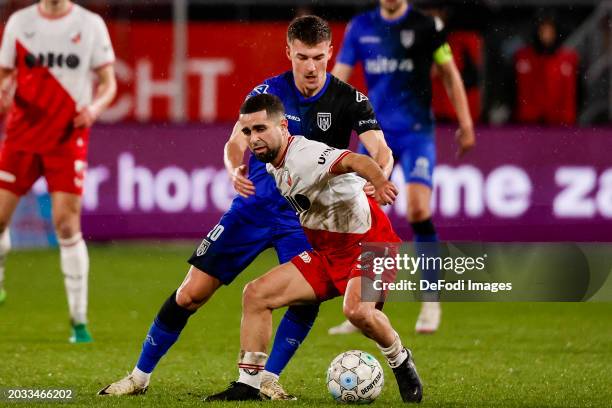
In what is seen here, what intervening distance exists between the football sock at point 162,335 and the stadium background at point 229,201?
0.65ft

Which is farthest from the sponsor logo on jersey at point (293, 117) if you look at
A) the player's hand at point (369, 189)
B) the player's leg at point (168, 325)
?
the player's leg at point (168, 325)

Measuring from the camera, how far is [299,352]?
8625 millimetres

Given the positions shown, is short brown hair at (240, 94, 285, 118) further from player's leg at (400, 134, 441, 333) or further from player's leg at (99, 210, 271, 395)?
player's leg at (400, 134, 441, 333)

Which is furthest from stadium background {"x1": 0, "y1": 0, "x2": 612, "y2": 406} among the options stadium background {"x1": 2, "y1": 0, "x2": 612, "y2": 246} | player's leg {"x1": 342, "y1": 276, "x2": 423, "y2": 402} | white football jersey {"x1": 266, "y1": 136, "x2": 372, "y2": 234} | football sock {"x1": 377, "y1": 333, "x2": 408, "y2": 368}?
white football jersey {"x1": 266, "y1": 136, "x2": 372, "y2": 234}

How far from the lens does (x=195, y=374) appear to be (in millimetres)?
7734

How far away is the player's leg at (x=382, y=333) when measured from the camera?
6.55 metres

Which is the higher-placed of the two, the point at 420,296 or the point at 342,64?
the point at 342,64

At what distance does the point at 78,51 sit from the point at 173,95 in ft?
22.2

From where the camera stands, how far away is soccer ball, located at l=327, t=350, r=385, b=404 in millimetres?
6648

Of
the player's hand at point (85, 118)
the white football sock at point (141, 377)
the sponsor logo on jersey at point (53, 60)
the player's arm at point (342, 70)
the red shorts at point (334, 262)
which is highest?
the sponsor logo on jersey at point (53, 60)

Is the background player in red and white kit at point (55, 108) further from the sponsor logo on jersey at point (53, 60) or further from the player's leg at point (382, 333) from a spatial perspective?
the player's leg at point (382, 333)

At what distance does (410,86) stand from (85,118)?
239 centimetres

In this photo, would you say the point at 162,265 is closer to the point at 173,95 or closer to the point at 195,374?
the point at 173,95

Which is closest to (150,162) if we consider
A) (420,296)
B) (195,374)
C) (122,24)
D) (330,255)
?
(122,24)
